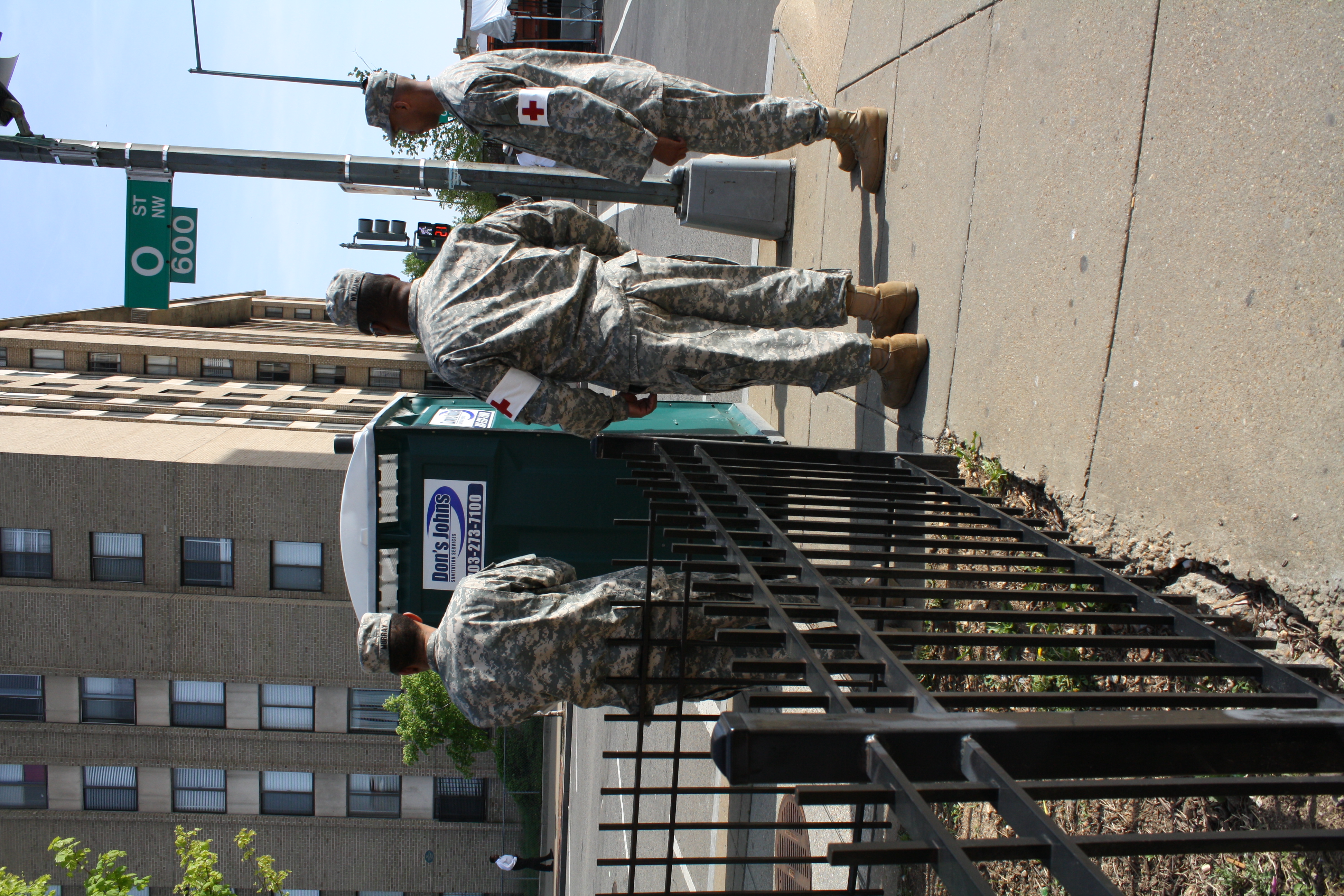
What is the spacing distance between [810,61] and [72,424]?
1490 cm

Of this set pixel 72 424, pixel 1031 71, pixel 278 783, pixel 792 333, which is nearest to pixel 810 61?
pixel 1031 71

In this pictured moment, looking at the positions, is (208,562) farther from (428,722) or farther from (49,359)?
(49,359)

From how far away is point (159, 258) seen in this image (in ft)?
19.0

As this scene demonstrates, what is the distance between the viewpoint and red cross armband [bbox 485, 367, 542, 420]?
3801mm

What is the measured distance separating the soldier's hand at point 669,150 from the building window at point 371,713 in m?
17.6

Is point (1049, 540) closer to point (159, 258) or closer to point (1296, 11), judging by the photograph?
point (1296, 11)

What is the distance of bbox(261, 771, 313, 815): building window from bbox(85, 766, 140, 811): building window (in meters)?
2.71

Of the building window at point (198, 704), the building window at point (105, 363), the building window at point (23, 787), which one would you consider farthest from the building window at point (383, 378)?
the building window at point (23, 787)

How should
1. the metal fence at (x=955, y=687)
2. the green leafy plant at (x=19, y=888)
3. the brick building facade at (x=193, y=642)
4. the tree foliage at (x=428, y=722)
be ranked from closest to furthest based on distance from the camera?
the metal fence at (x=955, y=687) → the green leafy plant at (x=19, y=888) → the brick building facade at (x=193, y=642) → the tree foliage at (x=428, y=722)

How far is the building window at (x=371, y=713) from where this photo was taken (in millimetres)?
19672

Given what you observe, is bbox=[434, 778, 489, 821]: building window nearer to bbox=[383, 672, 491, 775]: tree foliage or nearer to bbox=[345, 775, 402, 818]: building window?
bbox=[345, 775, 402, 818]: building window

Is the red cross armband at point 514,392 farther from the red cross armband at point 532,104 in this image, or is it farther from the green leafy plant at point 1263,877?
the green leafy plant at point 1263,877

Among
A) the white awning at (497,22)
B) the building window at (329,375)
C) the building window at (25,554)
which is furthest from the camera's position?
the building window at (329,375)

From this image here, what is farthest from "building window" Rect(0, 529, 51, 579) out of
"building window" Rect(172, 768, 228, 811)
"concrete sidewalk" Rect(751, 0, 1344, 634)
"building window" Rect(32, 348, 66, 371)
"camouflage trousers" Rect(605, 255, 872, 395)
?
"concrete sidewalk" Rect(751, 0, 1344, 634)
